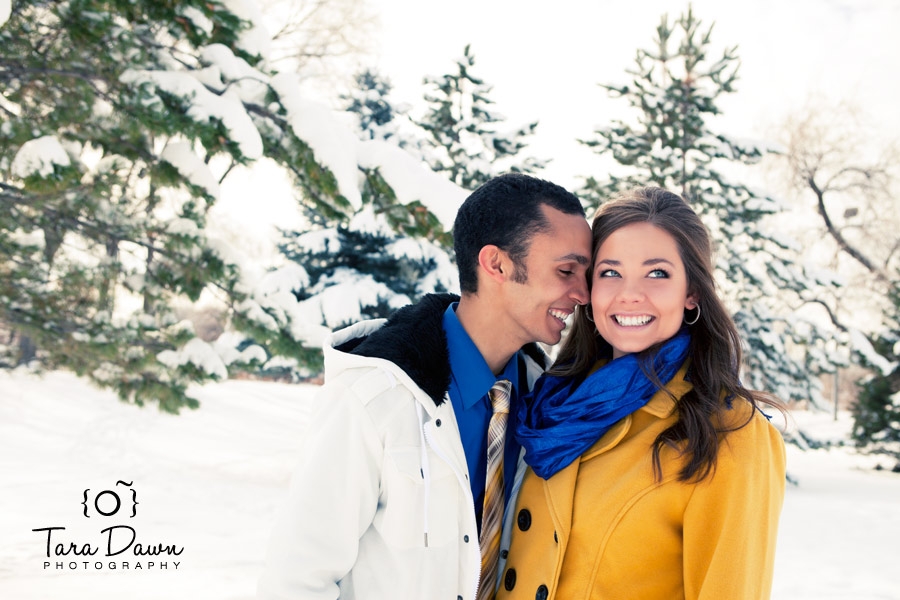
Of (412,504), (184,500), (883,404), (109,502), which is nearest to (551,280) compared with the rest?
(412,504)

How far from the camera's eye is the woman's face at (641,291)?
7.36 feet

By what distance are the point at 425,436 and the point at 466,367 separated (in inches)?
19.4

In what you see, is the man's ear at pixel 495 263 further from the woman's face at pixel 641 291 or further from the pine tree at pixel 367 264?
the pine tree at pixel 367 264

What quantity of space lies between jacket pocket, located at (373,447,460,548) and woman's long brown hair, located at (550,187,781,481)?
27.1 inches

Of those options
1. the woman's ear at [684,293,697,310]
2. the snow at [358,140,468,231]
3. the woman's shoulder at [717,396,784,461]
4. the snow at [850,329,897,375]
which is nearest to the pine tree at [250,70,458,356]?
the snow at [358,140,468,231]

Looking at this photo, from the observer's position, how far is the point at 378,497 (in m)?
2.18

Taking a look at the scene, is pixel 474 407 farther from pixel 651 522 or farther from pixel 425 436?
pixel 651 522

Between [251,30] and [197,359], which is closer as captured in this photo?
[251,30]

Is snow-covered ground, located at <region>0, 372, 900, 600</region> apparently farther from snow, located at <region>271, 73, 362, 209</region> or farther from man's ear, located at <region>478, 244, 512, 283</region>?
man's ear, located at <region>478, 244, 512, 283</region>

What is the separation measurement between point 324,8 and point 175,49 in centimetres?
1489

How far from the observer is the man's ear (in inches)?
106

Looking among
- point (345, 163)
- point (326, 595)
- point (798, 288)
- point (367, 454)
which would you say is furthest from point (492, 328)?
point (798, 288)

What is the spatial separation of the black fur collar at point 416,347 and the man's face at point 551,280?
0.33m

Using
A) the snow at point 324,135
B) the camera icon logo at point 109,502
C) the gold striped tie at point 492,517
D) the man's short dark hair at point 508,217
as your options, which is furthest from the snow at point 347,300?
the gold striped tie at point 492,517
